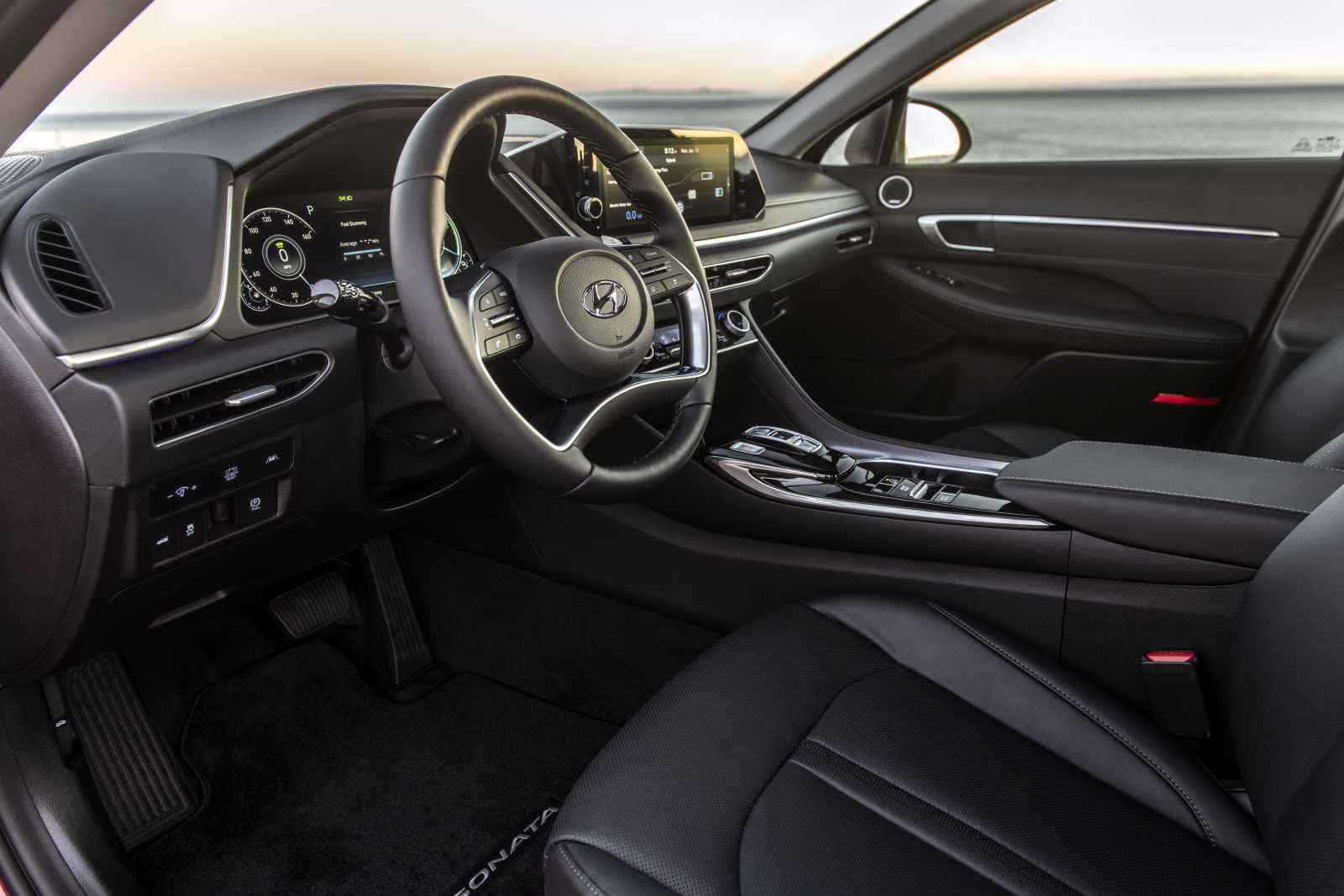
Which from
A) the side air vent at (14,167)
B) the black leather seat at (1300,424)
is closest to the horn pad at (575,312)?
the side air vent at (14,167)

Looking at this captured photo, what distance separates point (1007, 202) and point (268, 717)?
75.0 inches

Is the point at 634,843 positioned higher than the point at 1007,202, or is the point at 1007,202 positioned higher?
the point at 1007,202

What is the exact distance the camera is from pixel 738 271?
1.97 meters

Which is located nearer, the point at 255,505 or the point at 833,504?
the point at 255,505

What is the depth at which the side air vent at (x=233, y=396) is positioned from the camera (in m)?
1.07

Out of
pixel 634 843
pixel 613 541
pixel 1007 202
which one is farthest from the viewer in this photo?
pixel 1007 202

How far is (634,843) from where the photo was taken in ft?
3.22

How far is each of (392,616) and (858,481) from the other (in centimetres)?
90

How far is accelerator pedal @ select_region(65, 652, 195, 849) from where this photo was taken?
152 cm

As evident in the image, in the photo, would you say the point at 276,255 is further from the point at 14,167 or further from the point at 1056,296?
the point at 1056,296

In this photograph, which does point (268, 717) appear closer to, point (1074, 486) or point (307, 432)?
point (307, 432)

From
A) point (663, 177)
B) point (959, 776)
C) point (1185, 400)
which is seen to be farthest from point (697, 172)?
point (959, 776)

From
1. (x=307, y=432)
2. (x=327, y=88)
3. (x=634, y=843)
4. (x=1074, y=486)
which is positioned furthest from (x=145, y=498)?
(x=1074, y=486)

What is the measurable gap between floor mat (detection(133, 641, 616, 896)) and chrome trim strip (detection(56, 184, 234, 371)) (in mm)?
872
